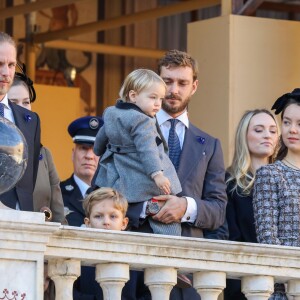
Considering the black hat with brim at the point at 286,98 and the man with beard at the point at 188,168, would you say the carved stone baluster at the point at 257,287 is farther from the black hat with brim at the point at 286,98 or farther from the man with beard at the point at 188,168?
the black hat with brim at the point at 286,98

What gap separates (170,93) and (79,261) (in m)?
1.51

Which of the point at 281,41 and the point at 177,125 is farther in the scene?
the point at 281,41

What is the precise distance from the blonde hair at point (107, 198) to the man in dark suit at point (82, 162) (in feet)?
4.58

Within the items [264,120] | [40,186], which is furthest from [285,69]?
[40,186]

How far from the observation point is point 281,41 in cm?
1090

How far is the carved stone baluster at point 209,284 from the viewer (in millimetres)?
6984

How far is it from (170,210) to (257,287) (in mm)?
650

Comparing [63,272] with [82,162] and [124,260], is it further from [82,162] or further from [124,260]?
[82,162]

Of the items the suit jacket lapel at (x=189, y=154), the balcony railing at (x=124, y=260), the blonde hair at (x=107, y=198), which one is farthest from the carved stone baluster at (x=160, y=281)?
the suit jacket lapel at (x=189, y=154)

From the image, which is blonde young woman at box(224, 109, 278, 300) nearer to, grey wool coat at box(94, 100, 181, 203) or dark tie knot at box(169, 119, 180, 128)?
dark tie knot at box(169, 119, 180, 128)

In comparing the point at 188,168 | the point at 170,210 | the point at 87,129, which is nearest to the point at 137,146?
the point at 170,210

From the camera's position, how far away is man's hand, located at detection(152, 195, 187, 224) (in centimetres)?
752

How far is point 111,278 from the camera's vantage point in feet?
22.2

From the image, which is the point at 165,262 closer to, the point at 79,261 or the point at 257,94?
the point at 79,261
